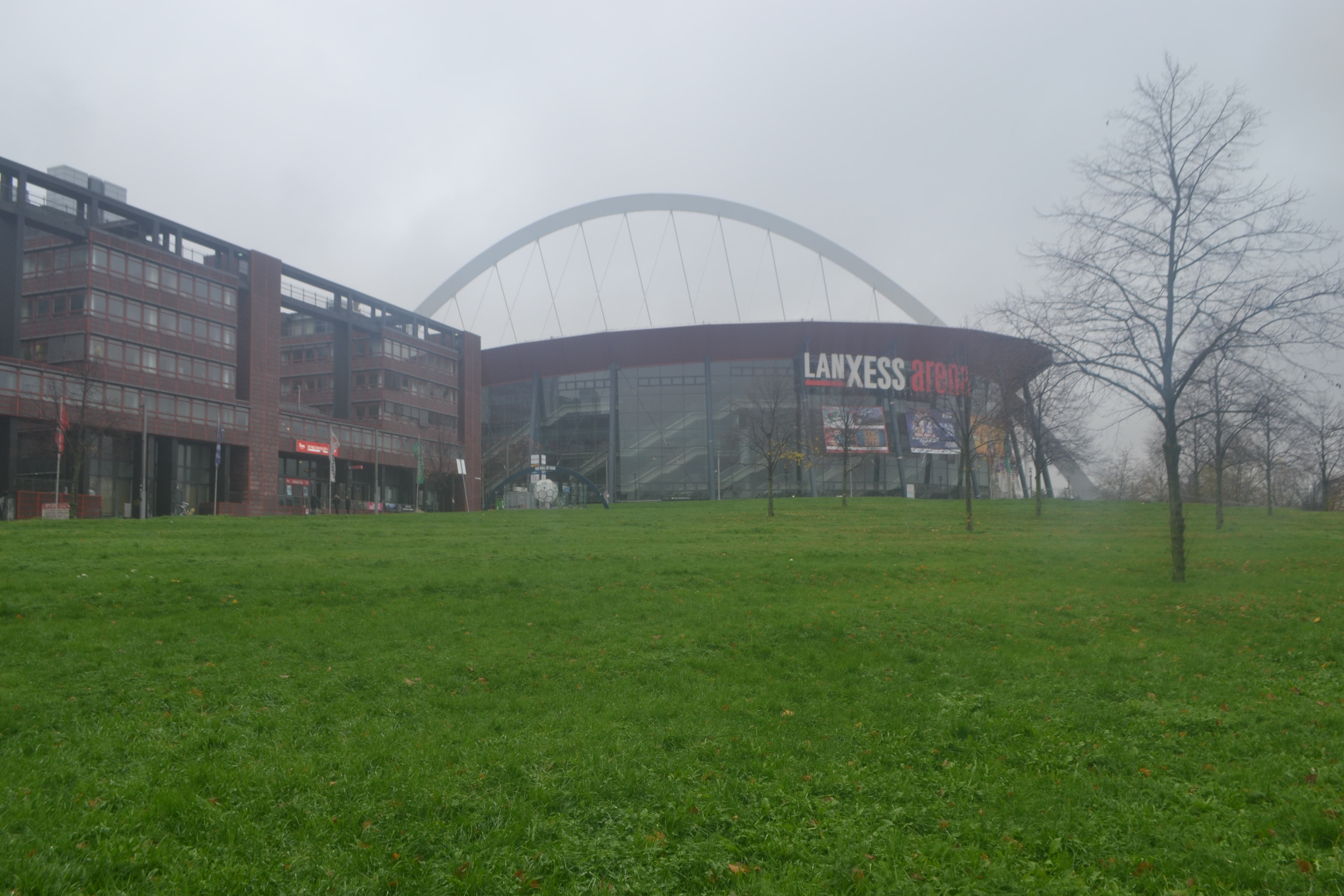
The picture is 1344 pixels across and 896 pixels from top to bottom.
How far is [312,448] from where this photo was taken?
6831 cm

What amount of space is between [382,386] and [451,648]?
72.2m

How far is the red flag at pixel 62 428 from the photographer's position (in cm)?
4106

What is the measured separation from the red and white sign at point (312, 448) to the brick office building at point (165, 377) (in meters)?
0.20

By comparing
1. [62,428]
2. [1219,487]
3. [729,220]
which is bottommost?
[1219,487]

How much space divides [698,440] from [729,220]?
31.5 metres

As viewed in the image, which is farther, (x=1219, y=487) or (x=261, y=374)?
(x=261, y=374)

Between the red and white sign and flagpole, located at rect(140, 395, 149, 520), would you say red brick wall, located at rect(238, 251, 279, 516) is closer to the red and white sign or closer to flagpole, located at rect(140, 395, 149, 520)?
the red and white sign

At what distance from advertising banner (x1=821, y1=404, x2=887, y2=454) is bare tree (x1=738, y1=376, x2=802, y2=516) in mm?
2439

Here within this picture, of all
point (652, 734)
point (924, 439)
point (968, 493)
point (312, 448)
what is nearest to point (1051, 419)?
point (968, 493)

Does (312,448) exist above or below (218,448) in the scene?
above

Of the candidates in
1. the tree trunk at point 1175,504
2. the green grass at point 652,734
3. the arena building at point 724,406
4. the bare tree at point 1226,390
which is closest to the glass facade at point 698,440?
the arena building at point 724,406

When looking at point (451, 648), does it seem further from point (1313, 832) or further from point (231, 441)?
point (231, 441)

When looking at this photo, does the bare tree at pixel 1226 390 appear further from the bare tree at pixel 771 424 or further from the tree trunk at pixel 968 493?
the bare tree at pixel 771 424

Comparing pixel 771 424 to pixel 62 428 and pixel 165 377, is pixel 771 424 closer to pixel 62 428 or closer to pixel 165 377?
pixel 62 428
